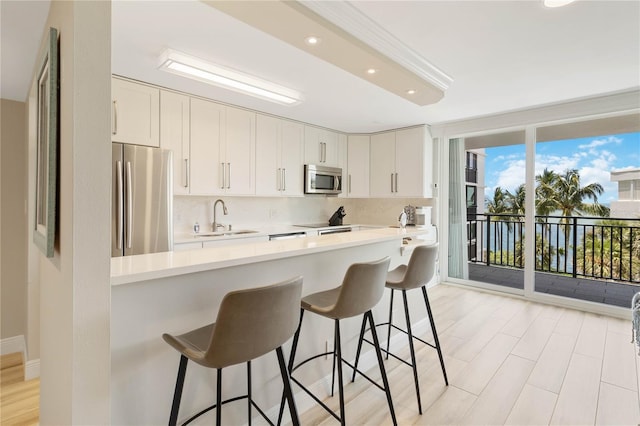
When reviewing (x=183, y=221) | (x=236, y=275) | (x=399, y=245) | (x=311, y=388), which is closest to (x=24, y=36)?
(x=236, y=275)

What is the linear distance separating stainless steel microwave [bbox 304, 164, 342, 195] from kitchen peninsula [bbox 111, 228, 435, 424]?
2640 millimetres

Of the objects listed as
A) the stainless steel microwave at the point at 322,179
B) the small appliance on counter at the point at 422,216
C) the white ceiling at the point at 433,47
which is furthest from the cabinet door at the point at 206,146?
the small appliance on counter at the point at 422,216

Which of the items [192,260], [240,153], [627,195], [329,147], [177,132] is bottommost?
[192,260]

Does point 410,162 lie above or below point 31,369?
above

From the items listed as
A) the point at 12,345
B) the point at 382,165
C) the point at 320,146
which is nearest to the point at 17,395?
the point at 12,345

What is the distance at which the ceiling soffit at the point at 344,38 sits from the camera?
5.01ft

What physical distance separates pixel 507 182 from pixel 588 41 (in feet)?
8.14

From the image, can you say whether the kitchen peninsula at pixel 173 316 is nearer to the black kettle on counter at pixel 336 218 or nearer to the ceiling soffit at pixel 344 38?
the ceiling soffit at pixel 344 38

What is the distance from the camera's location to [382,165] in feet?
16.8

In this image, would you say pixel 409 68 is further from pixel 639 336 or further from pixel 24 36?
pixel 24 36

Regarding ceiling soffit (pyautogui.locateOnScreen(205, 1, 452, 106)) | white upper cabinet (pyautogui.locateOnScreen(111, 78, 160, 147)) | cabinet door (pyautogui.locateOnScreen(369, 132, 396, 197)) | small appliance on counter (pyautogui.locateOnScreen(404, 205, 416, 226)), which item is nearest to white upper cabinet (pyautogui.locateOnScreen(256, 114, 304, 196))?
white upper cabinet (pyautogui.locateOnScreen(111, 78, 160, 147))

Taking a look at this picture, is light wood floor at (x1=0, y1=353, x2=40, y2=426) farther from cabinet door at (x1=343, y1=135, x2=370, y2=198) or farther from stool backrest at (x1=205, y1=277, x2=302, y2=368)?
cabinet door at (x1=343, y1=135, x2=370, y2=198)

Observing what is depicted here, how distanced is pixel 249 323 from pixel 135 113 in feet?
8.69

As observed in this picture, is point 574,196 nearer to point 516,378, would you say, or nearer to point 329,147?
point 516,378
